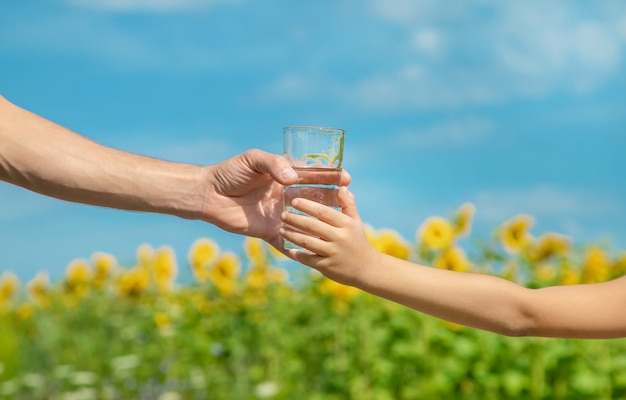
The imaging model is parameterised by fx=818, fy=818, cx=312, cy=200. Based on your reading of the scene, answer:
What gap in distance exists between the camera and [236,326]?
14.9 ft

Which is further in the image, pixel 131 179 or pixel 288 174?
pixel 131 179

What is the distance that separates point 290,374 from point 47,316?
211cm

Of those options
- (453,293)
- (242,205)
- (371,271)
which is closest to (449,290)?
(453,293)

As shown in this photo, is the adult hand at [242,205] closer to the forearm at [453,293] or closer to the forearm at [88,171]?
the forearm at [88,171]

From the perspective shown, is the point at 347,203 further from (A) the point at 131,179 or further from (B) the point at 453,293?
(A) the point at 131,179

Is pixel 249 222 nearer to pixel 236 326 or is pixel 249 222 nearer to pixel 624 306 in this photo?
pixel 624 306

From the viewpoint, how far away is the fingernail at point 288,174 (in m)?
2.01

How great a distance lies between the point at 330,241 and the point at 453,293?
1.16ft

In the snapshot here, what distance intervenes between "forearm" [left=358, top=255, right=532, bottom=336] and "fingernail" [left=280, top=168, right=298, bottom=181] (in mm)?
303

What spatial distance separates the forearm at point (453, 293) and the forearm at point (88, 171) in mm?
657

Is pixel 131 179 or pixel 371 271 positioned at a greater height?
pixel 131 179

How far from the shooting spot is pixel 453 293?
2072mm

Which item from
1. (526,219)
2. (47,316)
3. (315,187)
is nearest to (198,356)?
(47,316)

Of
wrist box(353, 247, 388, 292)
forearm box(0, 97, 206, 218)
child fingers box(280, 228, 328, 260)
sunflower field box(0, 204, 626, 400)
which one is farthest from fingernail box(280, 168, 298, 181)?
sunflower field box(0, 204, 626, 400)
